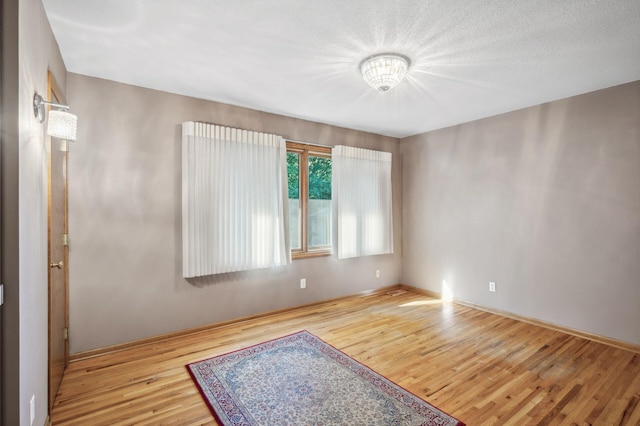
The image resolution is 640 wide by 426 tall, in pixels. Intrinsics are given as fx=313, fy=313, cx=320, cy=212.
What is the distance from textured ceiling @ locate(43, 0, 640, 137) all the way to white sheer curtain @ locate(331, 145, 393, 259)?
3.93 ft

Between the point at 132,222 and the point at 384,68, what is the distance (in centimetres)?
271

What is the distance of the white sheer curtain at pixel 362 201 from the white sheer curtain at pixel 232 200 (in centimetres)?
87

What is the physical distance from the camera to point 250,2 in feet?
6.07

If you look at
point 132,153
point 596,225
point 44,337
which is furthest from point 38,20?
point 596,225

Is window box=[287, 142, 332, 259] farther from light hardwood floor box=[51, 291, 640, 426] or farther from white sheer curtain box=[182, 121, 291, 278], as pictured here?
light hardwood floor box=[51, 291, 640, 426]

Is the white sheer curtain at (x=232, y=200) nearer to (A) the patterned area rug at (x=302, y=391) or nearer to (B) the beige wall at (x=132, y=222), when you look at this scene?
(B) the beige wall at (x=132, y=222)

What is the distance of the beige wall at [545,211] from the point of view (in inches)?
122

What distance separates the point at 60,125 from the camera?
6.16 ft

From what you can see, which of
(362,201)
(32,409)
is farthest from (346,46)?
(32,409)

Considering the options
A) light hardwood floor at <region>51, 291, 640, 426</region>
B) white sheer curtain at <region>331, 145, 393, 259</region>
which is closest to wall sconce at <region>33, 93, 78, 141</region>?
light hardwood floor at <region>51, 291, 640, 426</region>

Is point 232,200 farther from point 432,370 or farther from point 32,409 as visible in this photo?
point 432,370

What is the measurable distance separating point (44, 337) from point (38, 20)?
186 centimetres

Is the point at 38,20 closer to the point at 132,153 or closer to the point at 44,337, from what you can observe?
the point at 132,153

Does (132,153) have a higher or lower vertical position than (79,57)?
lower
